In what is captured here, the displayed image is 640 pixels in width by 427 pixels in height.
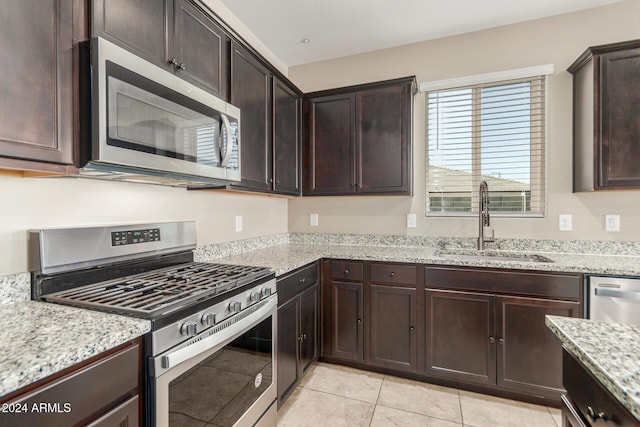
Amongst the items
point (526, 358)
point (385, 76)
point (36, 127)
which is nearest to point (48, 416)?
point (36, 127)

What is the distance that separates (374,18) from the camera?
2.48m

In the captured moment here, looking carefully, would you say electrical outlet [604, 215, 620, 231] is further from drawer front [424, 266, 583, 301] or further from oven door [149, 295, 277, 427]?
oven door [149, 295, 277, 427]

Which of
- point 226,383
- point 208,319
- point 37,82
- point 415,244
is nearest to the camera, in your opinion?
point 37,82

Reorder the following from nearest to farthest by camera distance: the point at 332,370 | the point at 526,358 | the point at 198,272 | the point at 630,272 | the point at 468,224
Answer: the point at 198,272 < the point at 630,272 < the point at 526,358 < the point at 332,370 < the point at 468,224

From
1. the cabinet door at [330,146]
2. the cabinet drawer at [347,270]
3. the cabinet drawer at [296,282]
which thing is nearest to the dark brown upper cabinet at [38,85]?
the cabinet drawer at [296,282]

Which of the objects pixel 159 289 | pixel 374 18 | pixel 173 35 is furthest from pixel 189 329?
pixel 374 18

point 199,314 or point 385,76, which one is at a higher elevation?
point 385,76

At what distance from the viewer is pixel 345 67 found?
123 inches

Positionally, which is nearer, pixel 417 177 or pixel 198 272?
pixel 198 272

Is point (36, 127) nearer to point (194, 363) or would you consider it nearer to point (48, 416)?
point (48, 416)

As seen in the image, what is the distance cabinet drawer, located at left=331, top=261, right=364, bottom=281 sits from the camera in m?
2.39

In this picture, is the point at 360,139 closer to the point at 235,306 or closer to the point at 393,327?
the point at 393,327

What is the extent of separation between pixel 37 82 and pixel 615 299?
290cm

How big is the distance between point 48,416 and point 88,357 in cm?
14
